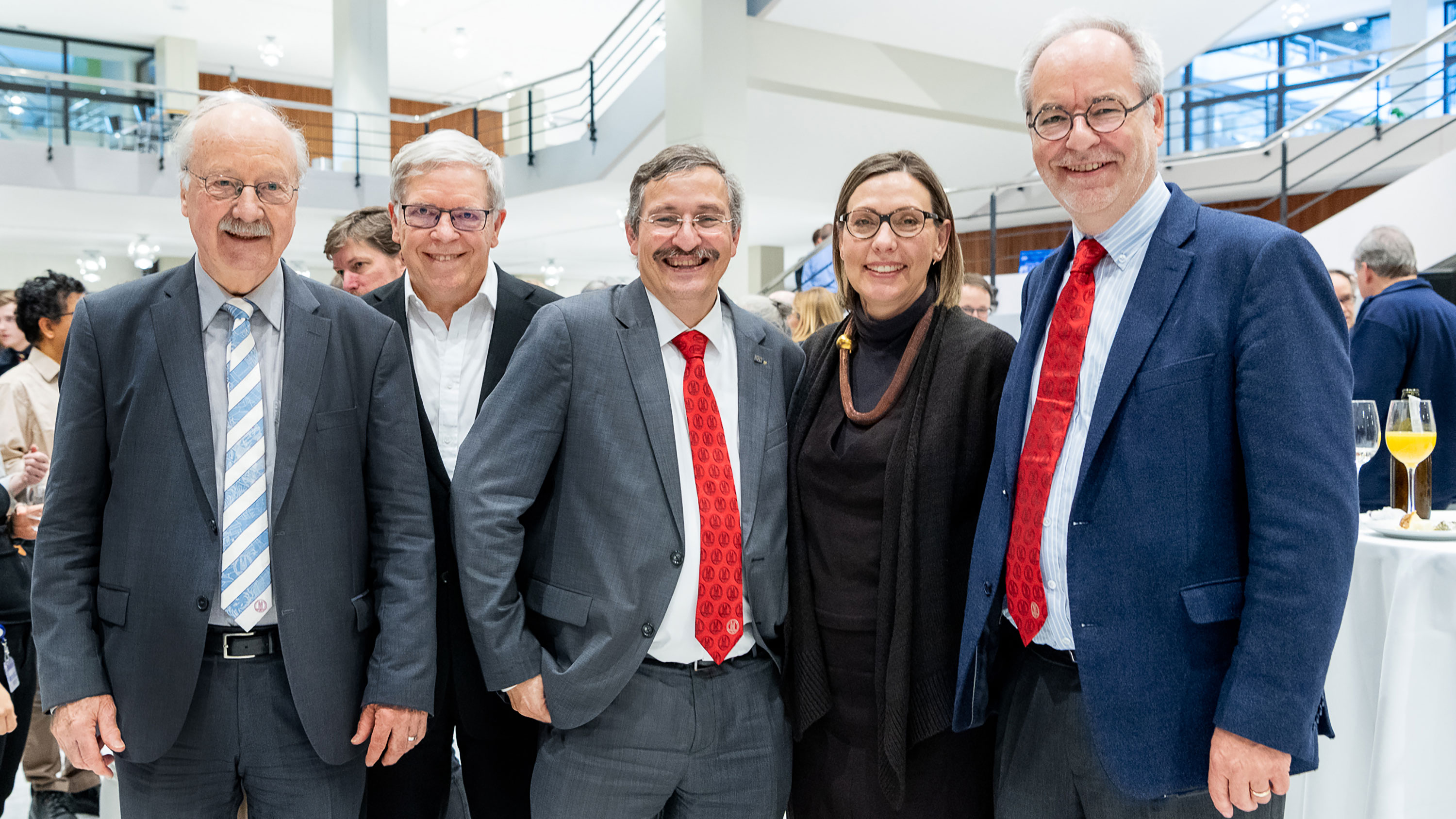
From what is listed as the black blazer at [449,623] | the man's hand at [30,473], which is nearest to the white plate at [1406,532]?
the black blazer at [449,623]

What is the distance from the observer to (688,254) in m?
1.96

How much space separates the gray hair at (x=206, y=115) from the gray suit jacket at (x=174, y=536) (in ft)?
0.67

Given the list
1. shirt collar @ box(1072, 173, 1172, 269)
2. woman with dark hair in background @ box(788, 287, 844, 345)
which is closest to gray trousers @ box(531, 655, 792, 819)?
shirt collar @ box(1072, 173, 1172, 269)

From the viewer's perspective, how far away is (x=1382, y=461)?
3.89 meters

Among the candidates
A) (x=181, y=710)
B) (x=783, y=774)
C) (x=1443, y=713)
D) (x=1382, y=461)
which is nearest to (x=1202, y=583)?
→ (x=783, y=774)

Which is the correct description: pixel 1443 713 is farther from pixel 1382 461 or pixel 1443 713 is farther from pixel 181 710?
pixel 181 710

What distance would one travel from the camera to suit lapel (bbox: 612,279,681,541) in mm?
1860

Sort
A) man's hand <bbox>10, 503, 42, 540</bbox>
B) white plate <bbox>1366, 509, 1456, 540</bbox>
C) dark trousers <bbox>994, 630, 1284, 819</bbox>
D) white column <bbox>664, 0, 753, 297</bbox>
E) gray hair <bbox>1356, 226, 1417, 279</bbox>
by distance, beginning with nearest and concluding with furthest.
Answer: dark trousers <bbox>994, 630, 1284, 819</bbox>
white plate <bbox>1366, 509, 1456, 540</bbox>
man's hand <bbox>10, 503, 42, 540</bbox>
gray hair <bbox>1356, 226, 1417, 279</bbox>
white column <bbox>664, 0, 753, 297</bbox>

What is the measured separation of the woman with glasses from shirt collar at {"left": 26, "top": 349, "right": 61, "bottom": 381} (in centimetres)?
323

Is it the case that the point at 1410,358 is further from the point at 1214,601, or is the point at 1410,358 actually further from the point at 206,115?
the point at 206,115

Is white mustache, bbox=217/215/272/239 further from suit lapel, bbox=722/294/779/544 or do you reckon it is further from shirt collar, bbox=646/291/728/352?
suit lapel, bbox=722/294/779/544

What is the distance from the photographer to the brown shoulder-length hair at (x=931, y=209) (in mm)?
2025

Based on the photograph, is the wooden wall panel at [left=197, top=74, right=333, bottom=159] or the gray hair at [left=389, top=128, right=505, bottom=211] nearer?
the gray hair at [left=389, top=128, right=505, bottom=211]

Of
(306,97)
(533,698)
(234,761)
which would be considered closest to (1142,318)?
(533,698)
